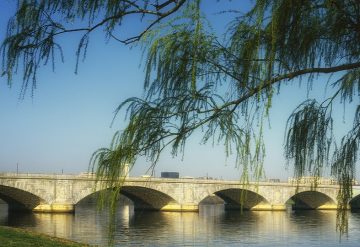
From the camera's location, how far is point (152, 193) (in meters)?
58.6

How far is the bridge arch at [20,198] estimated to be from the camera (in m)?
50.1

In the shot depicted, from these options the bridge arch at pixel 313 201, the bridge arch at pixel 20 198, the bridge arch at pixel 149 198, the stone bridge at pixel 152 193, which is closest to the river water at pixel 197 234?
the stone bridge at pixel 152 193

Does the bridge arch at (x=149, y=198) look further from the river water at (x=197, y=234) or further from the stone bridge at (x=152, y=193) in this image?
the river water at (x=197, y=234)

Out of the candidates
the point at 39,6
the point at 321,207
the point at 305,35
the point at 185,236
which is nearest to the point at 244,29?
the point at 305,35

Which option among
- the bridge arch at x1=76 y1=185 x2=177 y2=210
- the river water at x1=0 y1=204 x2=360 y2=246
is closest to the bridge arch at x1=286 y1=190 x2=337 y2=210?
the bridge arch at x1=76 y1=185 x2=177 y2=210

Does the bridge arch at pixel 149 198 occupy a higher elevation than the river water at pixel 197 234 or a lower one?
higher

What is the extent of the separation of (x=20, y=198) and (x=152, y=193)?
1412cm

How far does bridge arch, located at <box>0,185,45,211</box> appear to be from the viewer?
1973 inches

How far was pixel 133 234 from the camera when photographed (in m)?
34.0

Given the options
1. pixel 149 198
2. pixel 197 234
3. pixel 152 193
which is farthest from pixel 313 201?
pixel 197 234

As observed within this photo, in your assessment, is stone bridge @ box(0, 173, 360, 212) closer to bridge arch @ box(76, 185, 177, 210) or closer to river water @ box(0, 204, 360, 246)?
bridge arch @ box(76, 185, 177, 210)

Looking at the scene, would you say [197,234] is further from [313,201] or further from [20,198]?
[313,201]

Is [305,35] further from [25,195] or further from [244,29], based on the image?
[25,195]

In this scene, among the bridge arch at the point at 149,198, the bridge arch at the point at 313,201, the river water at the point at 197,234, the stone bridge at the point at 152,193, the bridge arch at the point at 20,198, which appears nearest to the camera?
the river water at the point at 197,234
